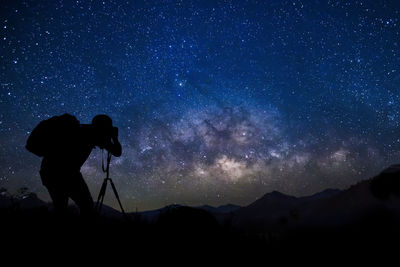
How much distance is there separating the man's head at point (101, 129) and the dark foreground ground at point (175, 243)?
126 cm

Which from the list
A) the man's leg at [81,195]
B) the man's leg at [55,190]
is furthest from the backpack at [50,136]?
the man's leg at [81,195]

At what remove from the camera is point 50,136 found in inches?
143

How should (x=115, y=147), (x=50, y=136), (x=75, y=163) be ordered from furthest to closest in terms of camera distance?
1. (x=115, y=147)
2. (x=75, y=163)
3. (x=50, y=136)

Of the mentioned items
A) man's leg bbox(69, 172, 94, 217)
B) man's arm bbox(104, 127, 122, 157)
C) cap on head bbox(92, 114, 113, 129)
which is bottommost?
man's leg bbox(69, 172, 94, 217)

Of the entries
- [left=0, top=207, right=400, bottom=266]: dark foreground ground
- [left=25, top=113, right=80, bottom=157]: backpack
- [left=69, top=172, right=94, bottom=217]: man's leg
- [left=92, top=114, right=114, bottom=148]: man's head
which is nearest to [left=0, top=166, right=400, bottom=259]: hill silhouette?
[left=0, top=207, right=400, bottom=266]: dark foreground ground

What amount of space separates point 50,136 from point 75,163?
0.57 meters

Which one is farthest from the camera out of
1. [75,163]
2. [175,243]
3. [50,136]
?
[75,163]

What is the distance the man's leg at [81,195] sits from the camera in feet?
12.7

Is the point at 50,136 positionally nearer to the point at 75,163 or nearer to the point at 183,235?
the point at 75,163

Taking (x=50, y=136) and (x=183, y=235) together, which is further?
(x=50, y=136)

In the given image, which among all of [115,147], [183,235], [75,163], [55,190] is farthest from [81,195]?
[183,235]

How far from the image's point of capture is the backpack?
11.9 feet

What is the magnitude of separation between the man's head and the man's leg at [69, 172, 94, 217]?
0.65 m

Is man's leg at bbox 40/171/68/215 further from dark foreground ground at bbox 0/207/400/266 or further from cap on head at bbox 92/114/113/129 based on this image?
cap on head at bbox 92/114/113/129
